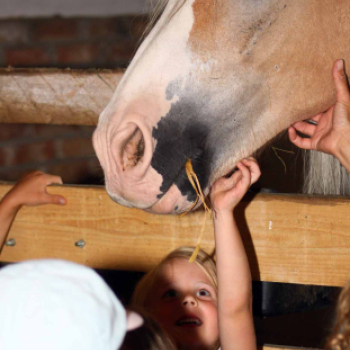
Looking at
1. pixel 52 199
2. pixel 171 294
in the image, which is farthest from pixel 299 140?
pixel 52 199

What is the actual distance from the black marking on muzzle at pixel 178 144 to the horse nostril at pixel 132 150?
31mm

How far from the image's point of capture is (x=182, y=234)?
33.4 inches

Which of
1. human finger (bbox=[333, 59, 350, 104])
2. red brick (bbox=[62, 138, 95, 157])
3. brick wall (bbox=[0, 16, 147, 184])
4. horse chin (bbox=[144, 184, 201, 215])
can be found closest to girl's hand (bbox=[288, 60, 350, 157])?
human finger (bbox=[333, 59, 350, 104])

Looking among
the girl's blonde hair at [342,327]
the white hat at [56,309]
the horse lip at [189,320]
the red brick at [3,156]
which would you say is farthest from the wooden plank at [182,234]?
the red brick at [3,156]

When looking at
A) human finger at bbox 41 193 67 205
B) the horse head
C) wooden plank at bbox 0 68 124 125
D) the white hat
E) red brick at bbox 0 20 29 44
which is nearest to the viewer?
the white hat

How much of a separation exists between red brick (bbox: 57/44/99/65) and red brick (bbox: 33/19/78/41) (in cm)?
5

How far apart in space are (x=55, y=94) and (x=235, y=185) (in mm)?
536

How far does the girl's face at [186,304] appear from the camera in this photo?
0.79m

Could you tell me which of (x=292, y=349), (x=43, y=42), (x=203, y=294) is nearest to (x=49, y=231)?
(x=203, y=294)

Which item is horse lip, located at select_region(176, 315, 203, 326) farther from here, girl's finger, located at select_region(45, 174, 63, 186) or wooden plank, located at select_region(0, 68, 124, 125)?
wooden plank, located at select_region(0, 68, 124, 125)

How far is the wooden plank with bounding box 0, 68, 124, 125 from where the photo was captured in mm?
1020

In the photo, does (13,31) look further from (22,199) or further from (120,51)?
(22,199)

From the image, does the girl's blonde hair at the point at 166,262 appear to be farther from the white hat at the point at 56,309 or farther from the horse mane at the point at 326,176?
the white hat at the point at 56,309

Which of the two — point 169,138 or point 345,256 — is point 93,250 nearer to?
point 169,138
